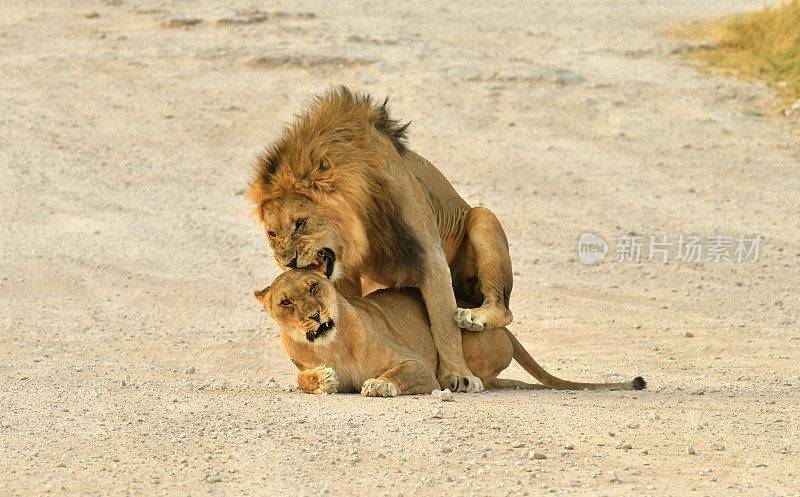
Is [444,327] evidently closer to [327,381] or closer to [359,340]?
[359,340]

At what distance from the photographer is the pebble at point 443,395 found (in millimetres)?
5637

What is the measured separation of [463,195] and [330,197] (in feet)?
22.6

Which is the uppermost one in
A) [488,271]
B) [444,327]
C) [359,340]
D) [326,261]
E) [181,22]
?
[181,22]

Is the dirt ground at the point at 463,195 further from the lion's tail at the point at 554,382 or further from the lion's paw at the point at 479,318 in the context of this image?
the lion's paw at the point at 479,318

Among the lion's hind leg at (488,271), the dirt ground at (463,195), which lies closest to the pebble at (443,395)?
the dirt ground at (463,195)

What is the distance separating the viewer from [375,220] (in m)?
5.93

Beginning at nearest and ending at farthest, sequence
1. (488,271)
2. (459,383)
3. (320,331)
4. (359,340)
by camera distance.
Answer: (320,331) < (359,340) < (459,383) < (488,271)

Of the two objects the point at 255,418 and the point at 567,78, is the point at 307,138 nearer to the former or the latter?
the point at 255,418

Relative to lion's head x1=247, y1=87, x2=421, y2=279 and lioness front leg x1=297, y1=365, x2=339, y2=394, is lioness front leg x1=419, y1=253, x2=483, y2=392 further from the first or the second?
lioness front leg x1=297, y1=365, x2=339, y2=394

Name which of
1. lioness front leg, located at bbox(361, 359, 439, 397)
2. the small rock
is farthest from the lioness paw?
the small rock

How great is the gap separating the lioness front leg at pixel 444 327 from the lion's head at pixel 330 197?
167 millimetres

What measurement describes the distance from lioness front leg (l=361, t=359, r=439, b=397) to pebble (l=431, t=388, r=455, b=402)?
0.14 meters

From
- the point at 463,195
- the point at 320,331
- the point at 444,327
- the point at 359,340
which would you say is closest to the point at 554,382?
the point at 444,327

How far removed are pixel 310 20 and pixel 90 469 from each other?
13759 mm
